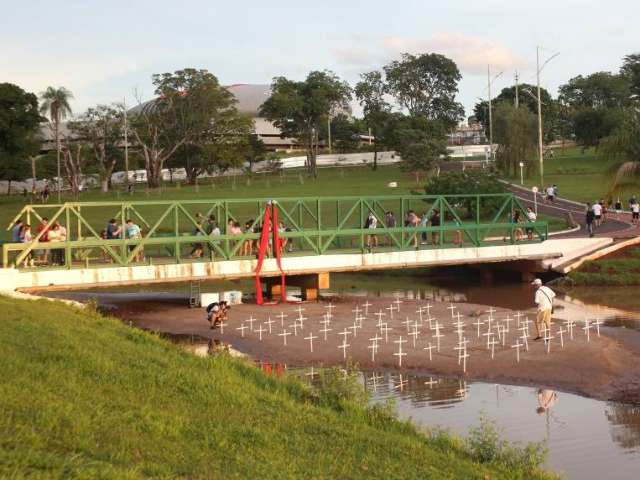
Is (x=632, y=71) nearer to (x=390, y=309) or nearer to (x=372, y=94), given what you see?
(x=372, y=94)

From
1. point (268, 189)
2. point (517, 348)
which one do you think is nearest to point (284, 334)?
point (517, 348)

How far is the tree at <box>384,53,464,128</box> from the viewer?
109 meters

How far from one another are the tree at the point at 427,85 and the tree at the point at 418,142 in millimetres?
12753

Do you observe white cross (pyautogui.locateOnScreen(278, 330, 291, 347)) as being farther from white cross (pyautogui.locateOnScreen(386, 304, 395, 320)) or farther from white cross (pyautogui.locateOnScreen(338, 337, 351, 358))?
white cross (pyautogui.locateOnScreen(386, 304, 395, 320))

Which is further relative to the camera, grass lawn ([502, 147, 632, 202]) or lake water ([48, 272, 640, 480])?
grass lawn ([502, 147, 632, 202])

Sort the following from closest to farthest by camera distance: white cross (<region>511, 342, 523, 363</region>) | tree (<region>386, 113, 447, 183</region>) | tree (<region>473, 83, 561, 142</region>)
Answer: white cross (<region>511, 342, 523, 363</region>) < tree (<region>386, 113, 447, 183</region>) < tree (<region>473, 83, 561, 142</region>)

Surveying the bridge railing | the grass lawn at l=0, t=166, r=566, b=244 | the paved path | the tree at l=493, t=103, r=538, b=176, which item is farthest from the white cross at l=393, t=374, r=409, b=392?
the tree at l=493, t=103, r=538, b=176

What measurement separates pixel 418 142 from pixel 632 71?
4441 centimetres

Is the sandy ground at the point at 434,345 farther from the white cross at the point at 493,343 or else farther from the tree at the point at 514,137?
the tree at the point at 514,137

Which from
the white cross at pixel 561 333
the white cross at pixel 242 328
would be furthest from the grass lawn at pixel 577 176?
the white cross at pixel 242 328

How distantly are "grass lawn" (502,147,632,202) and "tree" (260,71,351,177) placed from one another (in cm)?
2195

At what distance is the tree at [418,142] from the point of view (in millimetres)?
83250

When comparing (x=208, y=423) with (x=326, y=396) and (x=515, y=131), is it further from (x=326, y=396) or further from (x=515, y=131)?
(x=515, y=131)

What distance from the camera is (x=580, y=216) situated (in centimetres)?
5559
